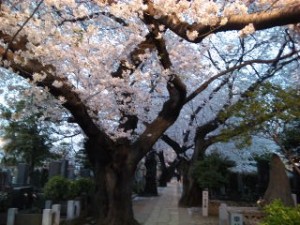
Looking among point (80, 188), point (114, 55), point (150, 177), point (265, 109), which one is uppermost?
point (114, 55)

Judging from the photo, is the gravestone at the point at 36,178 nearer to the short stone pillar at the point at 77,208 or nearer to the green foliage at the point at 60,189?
the green foliage at the point at 60,189

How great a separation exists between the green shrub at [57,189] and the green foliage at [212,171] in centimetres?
675

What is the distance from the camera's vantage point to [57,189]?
16375mm

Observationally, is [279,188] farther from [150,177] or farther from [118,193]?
[150,177]

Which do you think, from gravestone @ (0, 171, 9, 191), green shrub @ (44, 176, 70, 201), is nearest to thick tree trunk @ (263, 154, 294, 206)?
green shrub @ (44, 176, 70, 201)

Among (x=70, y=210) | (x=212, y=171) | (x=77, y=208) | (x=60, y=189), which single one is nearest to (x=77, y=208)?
(x=77, y=208)

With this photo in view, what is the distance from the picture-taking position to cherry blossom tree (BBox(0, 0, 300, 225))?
6.52 meters

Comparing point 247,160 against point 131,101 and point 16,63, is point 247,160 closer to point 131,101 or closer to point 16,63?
point 131,101

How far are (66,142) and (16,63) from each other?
56.1 feet

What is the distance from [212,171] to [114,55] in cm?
1029

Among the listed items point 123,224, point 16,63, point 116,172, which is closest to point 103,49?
point 16,63

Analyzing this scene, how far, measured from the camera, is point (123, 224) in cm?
1188

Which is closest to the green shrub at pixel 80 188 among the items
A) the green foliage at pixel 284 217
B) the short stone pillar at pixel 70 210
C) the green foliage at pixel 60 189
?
the green foliage at pixel 60 189

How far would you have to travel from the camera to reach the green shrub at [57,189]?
16328 mm
